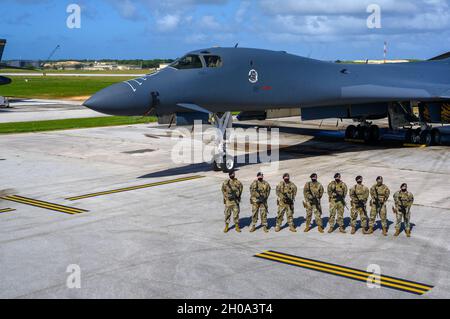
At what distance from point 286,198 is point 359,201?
1501 mm

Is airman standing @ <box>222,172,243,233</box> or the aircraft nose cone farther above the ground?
the aircraft nose cone

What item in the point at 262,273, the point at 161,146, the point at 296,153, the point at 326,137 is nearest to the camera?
the point at 262,273

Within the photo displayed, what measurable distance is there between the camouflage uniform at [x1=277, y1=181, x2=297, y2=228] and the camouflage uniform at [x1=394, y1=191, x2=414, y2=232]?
6.79 ft

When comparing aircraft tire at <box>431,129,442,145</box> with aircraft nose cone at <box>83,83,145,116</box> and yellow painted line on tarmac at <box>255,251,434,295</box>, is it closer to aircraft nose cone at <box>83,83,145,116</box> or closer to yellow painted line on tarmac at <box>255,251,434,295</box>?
aircraft nose cone at <box>83,83,145,116</box>

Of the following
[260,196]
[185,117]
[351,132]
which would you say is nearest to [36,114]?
[351,132]

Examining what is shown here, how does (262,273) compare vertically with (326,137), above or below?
below

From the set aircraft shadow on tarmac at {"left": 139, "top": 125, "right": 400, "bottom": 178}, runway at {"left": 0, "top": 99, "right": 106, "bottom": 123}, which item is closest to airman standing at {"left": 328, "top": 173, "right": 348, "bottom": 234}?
aircraft shadow on tarmac at {"left": 139, "top": 125, "right": 400, "bottom": 178}

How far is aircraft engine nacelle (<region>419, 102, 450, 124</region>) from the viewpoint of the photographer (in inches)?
909

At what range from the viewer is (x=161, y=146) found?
78.5 feet

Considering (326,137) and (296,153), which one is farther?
(326,137)

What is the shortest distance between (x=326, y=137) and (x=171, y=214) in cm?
1587

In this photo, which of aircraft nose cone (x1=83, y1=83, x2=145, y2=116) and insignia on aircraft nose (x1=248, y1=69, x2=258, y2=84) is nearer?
aircraft nose cone (x1=83, y1=83, x2=145, y2=116)

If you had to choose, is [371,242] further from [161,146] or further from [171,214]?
[161,146]
